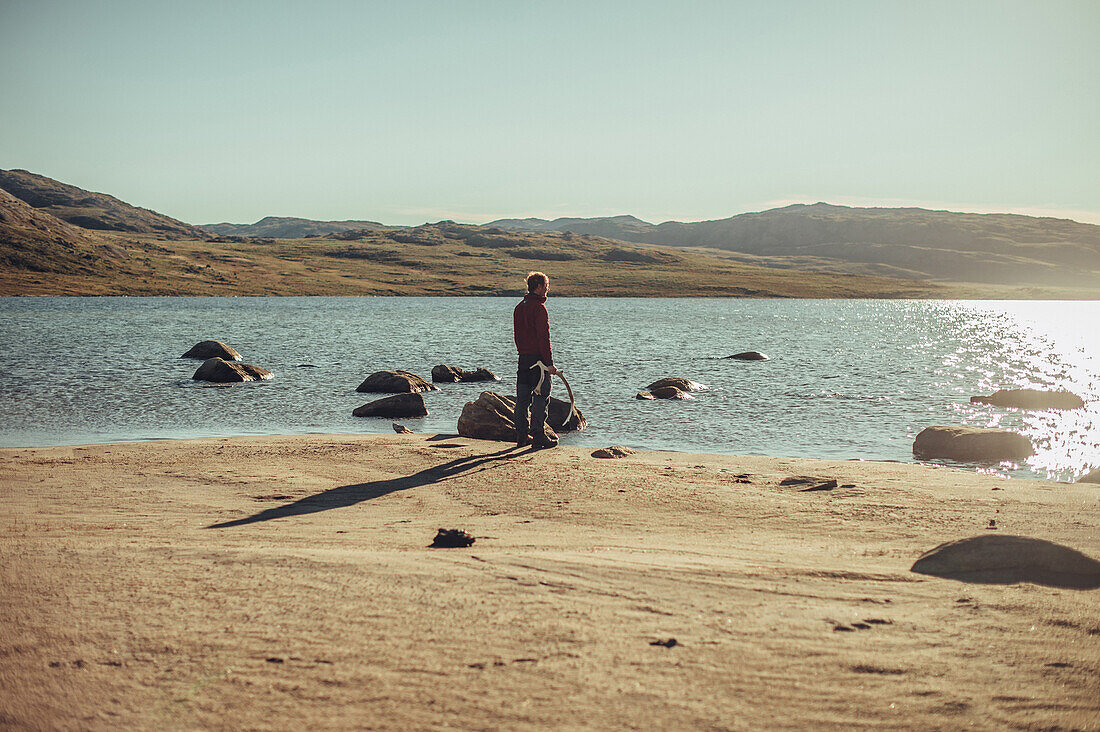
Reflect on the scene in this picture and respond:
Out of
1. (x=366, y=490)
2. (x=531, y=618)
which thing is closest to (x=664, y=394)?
(x=366, y=490)

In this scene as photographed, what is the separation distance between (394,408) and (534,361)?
9427 mm

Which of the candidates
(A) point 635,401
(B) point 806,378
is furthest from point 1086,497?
(B) point 806,378

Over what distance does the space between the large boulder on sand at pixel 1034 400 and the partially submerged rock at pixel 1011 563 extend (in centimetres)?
2243

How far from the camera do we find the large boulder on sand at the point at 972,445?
55.3ft

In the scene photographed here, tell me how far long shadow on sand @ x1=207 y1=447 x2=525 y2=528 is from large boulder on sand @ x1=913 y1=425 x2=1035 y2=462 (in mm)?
9774

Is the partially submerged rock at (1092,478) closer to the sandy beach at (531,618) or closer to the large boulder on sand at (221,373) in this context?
the sandy beach at (531,618)

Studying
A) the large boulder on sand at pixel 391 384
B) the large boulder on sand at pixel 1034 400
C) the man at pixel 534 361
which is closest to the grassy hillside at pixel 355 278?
the large boulder on sand at pixel 391 384

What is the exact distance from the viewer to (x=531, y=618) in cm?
555

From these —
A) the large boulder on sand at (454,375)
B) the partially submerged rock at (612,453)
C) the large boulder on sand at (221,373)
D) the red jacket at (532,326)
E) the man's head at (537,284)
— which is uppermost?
the man's head at (537,284)

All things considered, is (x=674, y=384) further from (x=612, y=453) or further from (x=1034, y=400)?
(x=612, y=453)

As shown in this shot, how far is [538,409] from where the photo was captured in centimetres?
1511

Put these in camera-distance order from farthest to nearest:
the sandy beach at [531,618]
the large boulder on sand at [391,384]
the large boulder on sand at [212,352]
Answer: the large boulder on sand at [212,352] < the large boulder on sand at [391,384] < the sandy beach at [531,618]

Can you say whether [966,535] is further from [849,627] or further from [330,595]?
[330,595]

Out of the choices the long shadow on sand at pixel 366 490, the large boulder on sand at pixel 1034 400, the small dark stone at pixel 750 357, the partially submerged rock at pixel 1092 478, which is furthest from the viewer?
the small dark stone at pixel 750 357
